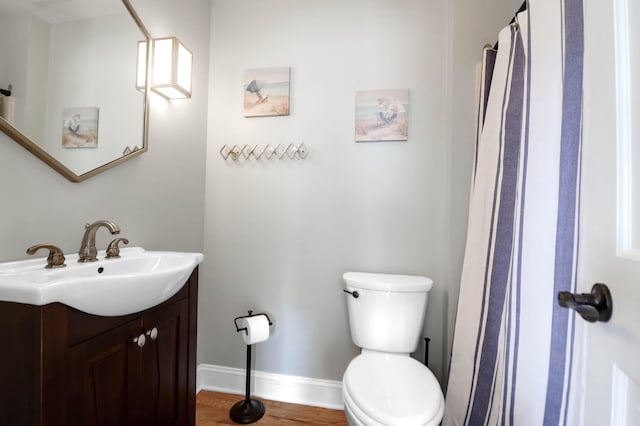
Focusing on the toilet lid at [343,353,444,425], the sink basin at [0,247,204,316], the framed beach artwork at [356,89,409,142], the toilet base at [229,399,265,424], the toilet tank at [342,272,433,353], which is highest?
the framed beach artwork at [356,89,409,142]

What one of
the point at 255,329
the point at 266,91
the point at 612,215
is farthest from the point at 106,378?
the point at 266,91

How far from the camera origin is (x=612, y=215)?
0.47 m

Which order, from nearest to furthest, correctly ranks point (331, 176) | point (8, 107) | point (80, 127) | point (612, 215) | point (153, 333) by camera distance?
point (612, 215) < point (8, 107) < point (153, 333) < point (80, 127) < point (331, 176)

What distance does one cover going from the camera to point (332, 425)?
4.76 ft

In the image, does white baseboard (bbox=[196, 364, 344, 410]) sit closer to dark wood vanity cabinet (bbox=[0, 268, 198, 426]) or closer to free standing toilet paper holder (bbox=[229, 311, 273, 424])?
free standing toilet paper holder (bbox=[229, 311, 273, 424])

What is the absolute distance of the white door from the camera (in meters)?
0.42

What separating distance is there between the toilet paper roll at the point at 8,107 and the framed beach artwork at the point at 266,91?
3.39 ft

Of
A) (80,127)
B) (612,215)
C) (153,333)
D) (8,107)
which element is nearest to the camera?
(612,215)

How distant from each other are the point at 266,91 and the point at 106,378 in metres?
1.52

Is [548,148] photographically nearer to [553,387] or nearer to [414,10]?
[553,387]

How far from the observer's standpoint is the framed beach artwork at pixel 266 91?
165 centimetres

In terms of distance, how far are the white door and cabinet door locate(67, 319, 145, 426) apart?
3.58 feet

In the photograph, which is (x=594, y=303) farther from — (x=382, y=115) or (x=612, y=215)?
(x=382, y=115)

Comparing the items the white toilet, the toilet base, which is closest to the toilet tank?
the white toilet
